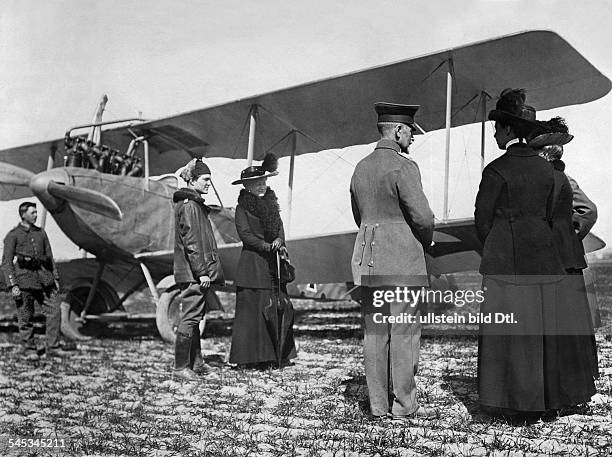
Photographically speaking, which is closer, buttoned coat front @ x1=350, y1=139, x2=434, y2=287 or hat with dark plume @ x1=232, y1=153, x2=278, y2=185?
buttoned coat front @ x1=350, y1=139, x2=434, y2=287

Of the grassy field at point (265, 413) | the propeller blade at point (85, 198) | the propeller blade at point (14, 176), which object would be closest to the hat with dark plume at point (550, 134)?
the grassy field at point (265, 413)

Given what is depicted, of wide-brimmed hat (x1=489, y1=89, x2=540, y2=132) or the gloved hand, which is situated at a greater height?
wide-brimmed hat (x1=489, y1=89, x2=540, y2=132)

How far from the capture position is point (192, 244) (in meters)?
5.19

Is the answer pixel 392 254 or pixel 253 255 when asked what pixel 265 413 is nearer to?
pixel 392 254

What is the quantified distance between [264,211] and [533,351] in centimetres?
290

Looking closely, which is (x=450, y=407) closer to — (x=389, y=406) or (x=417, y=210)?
(x=389, y=406)

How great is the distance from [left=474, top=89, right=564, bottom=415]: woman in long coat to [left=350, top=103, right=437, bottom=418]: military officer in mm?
326

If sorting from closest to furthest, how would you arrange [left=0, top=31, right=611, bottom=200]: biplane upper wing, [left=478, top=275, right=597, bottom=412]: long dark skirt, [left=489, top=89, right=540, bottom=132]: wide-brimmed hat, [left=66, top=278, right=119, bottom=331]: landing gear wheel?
[left=478, top=275, right=597, bottom=412]: long dark skirt → [left=489, top=89, right=540, bottom=132]: wide-brimmed hat → [left=0, top=31, right=611, bottom=200]: biplane upper wing → [left=66, top=278, right=119, bottom=331]: landing gear wheel

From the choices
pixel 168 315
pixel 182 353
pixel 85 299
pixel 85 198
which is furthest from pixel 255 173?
pixel 85 299

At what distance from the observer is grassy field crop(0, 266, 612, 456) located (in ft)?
8.64

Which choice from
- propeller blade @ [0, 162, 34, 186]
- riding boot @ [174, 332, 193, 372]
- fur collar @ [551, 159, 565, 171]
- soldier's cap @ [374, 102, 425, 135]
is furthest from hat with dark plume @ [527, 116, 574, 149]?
propeller blade @ [0, 162, 34, 186]

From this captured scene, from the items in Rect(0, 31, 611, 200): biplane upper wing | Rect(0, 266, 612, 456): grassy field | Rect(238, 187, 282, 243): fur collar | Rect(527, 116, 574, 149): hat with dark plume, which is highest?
Rect(0, 31, 611, 200): biplane upper wing

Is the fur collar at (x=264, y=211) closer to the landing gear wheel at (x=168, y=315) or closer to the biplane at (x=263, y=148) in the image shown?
the biplane at (x=263, y=148)

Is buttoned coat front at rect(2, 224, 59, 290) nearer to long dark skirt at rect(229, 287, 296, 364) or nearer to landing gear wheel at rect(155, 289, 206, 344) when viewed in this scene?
landing gear wheel at rect(155, 289, 206, 344)
